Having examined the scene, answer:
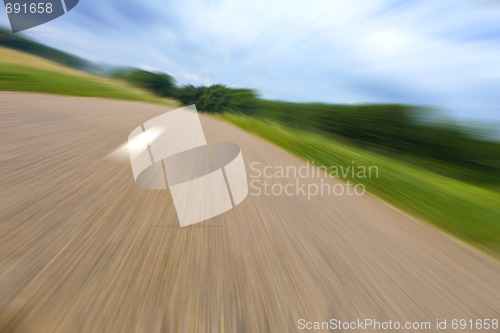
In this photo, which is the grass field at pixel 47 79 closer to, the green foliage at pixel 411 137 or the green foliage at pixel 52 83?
the green foliage at pixel 52 83

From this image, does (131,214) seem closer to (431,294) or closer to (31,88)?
(431,294)

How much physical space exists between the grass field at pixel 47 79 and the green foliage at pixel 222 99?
664cm

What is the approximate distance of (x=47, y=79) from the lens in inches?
530

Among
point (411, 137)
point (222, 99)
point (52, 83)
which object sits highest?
point (52, 83)

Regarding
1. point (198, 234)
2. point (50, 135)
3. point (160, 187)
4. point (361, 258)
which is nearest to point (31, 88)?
point (50, 135)

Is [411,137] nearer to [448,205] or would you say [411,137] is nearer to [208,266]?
[448,205]

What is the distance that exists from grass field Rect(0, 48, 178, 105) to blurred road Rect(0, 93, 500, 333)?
10992 millimetres

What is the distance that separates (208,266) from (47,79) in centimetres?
1622

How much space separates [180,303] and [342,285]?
83cm

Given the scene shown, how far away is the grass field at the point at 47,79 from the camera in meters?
10.7

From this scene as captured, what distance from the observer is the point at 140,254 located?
148 cm

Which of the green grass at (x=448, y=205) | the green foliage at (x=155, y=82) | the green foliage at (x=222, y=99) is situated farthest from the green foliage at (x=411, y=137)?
the green foliage at (x=155, y=82)

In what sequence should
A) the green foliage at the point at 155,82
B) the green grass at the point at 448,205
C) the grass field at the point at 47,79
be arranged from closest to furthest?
the green grass at the point at 448,205, the grass field at the point at 47,79, the green foliage at the point at 155,82

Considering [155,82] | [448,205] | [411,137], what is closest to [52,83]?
[411,137]
